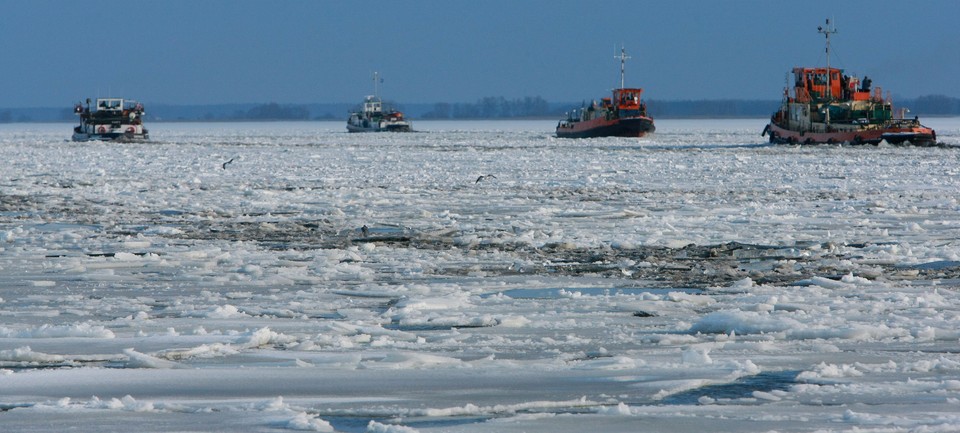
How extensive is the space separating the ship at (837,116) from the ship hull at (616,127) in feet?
34.2

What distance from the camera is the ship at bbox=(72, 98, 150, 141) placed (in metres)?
58.0

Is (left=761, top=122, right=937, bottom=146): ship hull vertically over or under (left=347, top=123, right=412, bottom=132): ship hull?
under

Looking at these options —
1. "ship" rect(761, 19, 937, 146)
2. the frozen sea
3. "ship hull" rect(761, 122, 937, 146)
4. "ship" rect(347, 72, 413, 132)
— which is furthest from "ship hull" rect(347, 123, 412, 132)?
the frozen sea

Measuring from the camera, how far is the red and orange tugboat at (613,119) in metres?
60.3

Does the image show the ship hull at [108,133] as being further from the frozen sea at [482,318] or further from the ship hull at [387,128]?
the frozen sea at [482,318]

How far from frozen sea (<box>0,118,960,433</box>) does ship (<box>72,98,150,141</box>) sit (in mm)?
45511

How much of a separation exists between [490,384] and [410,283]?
123 inches

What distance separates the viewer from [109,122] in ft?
192

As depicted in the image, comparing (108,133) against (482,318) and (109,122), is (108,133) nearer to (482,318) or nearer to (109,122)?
(109,122)

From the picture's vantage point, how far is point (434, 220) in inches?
498

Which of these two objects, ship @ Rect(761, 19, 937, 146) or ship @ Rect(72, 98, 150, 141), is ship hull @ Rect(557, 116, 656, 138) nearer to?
ship @ Rect(761, 19, 937, 146)

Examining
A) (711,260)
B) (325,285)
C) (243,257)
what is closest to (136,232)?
(243,257)

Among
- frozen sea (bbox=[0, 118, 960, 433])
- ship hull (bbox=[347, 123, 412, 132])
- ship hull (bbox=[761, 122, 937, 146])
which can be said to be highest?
ship hull (bbox=[347, 123, 412, 132])

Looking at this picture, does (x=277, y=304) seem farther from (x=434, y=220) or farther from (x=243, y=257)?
(x=434, y=220)
